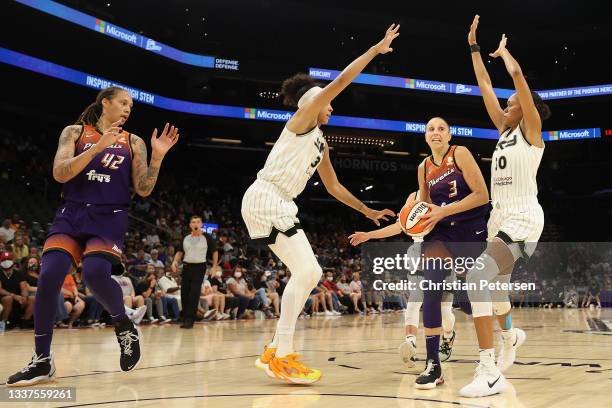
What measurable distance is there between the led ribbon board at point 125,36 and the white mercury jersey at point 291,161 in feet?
63.7

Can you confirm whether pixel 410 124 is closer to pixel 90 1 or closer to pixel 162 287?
pixel 90 1

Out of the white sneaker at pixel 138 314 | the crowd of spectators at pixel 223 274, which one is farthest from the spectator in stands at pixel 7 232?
the white sneaker at pixel 138 314

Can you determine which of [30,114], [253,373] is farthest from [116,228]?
[30,114]

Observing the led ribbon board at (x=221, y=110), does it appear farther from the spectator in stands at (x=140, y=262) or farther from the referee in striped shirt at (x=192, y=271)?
the referee in striped shirt at (x=192, y=271)

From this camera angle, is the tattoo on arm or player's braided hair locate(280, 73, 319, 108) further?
player's braided hair locate(280, 73, 319, 108)

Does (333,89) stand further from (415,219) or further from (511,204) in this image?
(511,204)

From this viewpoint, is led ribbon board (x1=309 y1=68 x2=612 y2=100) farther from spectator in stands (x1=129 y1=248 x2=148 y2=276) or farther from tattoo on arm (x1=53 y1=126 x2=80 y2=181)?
tattoo on arm (x1=53 y1=126 x2=80 y2=181)

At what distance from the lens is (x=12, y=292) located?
10227 mm

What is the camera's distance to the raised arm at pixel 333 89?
4418 mm

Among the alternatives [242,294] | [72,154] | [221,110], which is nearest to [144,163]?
[72,154]

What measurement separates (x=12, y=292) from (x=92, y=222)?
6.63 meters

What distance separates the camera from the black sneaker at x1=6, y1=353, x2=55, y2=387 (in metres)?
4.18

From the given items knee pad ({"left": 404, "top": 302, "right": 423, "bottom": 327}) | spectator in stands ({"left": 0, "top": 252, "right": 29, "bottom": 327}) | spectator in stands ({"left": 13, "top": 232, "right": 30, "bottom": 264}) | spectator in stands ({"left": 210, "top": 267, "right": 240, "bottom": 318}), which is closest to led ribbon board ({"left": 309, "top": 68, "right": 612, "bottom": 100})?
spectator in stands ({"left": 210, "top": 267, "right": 240, "bottom": 318})

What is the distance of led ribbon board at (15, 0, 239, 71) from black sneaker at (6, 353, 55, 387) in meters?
19.6
